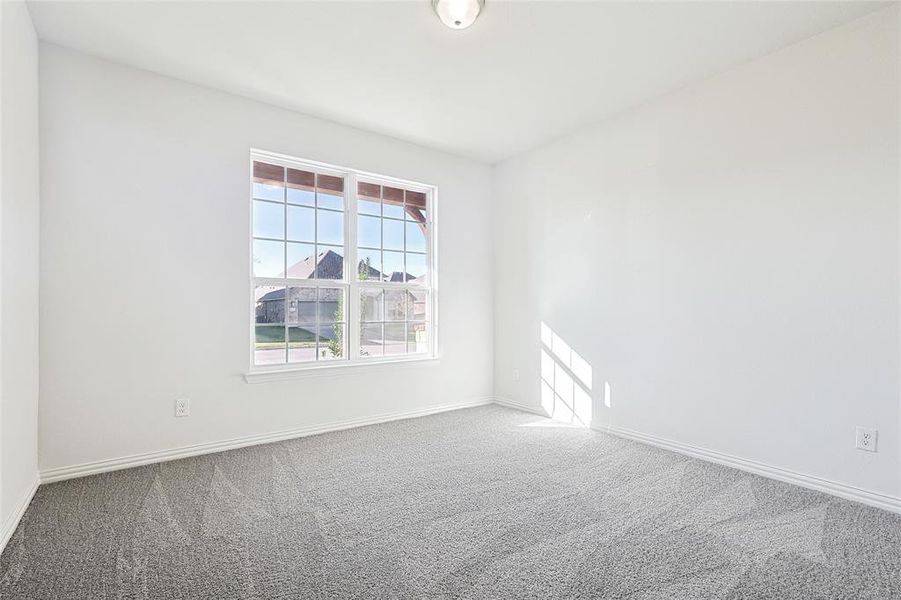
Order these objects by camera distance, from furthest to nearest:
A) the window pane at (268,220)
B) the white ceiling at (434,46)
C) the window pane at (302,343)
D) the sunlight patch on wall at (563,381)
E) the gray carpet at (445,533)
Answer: the sunlight patch on wall at (563,381), the window pane at (302,343), the window pane at (268,220), the white ceiling at (434,46), the gray carpet at (445,533)

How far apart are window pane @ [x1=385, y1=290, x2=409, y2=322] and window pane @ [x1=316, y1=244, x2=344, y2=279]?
0.52 meters

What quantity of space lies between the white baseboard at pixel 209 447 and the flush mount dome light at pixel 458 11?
3004 mm

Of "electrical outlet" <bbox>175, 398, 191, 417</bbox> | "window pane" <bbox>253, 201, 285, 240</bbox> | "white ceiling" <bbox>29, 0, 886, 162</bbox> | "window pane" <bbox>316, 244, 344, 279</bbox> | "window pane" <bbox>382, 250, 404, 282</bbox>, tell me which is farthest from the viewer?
"window pane" <bbox>382, 250, 404, 282</bbox>

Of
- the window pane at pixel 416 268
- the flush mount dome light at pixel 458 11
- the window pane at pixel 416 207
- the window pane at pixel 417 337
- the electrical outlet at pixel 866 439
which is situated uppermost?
the flush mount dome light at pixel 458 11

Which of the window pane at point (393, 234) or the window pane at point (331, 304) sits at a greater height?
the window pane at point (393, 234)

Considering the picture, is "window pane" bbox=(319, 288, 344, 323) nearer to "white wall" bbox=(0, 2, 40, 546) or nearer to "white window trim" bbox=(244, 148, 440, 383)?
"white window trim" bbox=(244, 148, 440, 383)

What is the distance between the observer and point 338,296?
393 cm

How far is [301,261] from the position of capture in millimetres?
3715

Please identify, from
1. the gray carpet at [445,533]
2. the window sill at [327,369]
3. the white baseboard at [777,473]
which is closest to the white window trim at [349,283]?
the window sill at [327,369]

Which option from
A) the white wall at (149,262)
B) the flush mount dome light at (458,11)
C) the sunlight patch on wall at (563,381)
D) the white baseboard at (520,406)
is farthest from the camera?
the white baseboard at (520,406)

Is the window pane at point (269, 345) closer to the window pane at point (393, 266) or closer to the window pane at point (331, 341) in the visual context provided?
the window pane at point (331, 341)

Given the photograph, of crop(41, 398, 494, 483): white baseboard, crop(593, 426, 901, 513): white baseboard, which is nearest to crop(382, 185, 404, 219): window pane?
crop(41, 398, 494, 483): white baseboard

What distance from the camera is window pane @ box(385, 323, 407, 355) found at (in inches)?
167

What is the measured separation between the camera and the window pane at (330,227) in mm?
3816
